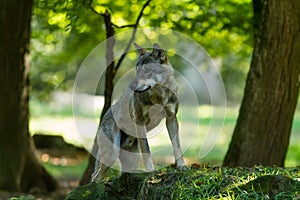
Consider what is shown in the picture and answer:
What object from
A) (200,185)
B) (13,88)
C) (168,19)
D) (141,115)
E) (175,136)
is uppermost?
(168,19)

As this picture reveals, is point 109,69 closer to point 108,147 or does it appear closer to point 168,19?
point 168,19

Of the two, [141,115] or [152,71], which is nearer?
[152,71]

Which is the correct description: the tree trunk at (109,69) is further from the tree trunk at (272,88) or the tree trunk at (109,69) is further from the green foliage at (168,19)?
the tree trunk at (272,88)

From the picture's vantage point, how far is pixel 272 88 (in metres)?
8.62

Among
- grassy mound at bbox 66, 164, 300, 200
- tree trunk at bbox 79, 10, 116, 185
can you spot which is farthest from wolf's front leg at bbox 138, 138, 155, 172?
tree trunk at bbox 79, 10, 116, 185

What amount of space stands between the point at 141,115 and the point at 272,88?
115 inches

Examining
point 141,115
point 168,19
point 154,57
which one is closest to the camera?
point 154,57

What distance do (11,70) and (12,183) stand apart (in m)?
2.01

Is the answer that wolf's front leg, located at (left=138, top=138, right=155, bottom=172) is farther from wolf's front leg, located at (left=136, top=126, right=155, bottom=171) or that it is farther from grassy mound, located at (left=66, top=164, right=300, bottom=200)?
grassy mound, located at (left=66, top=164, right=300, bottom=200)

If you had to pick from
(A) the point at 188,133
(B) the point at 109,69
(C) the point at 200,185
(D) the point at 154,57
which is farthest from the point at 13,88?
(C) the point at 200,185

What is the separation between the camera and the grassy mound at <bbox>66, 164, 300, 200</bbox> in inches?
217

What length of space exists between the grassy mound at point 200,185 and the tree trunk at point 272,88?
1941 mm

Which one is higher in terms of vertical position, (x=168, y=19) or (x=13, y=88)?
(x=168, y=19)

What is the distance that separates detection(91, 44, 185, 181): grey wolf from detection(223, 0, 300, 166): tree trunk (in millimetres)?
2263
